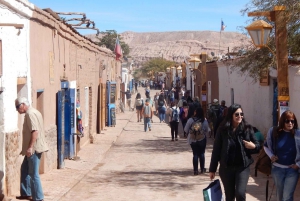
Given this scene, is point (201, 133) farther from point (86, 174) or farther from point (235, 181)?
point (235, 181)

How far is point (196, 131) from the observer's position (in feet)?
37.8

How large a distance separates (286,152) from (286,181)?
358 millimetres

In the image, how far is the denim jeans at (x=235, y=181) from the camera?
6762mm

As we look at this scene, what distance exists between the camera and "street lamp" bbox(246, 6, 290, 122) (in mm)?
10109

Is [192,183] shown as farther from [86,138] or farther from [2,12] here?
[86,138]

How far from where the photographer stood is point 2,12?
8.30 meters

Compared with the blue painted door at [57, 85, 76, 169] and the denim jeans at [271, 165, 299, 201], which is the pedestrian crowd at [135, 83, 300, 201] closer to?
the denim jeans at [271, 165, 299, 201]

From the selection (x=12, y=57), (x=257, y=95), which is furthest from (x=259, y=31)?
(x=257, y=95)

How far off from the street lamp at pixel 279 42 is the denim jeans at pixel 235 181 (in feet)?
11.8

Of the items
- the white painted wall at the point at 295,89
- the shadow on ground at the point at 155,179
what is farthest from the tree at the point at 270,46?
the shadow on ground at the point at 155,179

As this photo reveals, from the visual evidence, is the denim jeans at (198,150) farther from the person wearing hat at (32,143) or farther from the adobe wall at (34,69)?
the person wearing hat at (32,143)

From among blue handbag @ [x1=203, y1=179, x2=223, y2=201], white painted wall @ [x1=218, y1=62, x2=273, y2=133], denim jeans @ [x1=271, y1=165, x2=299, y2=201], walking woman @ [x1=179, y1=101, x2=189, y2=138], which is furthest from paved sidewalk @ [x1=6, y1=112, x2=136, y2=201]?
white painted wall @ [x1=218, y1=62, x2=273, y2=133]

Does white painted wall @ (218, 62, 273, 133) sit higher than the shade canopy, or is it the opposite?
the shade canopy

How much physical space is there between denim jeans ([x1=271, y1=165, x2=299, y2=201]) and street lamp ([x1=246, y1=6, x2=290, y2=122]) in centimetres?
340
